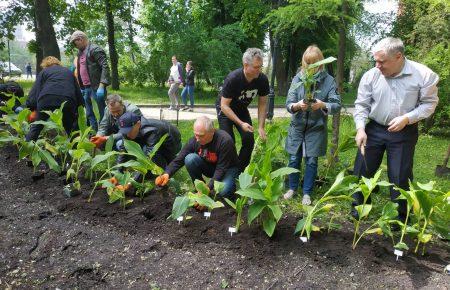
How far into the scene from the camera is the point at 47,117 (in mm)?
4977

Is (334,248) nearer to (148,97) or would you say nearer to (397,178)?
(397,178)

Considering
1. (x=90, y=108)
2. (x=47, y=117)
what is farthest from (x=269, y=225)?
(x=90, y=108)

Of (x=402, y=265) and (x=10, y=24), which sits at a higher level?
(x=10, y=24)

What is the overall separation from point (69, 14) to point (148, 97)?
6.34 meters

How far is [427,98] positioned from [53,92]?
402cm

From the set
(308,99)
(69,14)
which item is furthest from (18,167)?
(69,14)

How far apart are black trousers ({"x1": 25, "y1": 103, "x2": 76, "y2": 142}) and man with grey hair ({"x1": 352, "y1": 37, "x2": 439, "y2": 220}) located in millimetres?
3503

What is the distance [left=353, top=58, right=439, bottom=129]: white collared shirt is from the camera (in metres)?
2.84

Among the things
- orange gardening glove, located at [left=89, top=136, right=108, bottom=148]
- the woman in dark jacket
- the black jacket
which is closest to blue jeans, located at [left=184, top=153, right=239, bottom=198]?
orange gardening glove, located at [left=89, top=136, right=108, bottom=148]

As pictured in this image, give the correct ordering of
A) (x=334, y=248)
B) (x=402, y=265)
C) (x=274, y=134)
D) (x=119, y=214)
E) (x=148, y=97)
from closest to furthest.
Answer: (x=402, y=265), (x=334, y=248), (x=119, y=214), (x=274, y=134), (x=148, y=97)

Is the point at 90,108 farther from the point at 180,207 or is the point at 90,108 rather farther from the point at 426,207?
the point at 426,207

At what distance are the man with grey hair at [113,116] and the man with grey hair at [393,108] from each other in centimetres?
232

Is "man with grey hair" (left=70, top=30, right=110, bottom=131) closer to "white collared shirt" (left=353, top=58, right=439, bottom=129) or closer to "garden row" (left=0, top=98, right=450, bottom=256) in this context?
"garden row" (left=0, top=98, right=450, bottom=256)

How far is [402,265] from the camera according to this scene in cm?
257
